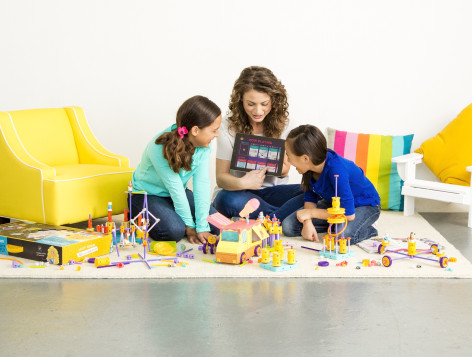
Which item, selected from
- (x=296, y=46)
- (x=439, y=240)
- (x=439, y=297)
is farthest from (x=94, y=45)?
(x=439, y=297)

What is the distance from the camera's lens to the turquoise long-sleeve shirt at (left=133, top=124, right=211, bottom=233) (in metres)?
3.59

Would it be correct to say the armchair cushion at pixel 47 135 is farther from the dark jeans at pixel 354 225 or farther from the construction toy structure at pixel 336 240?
the construction toy structure at pixel 336 240

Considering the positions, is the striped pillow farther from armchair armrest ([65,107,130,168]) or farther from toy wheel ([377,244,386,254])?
armchair armrest ([65,107,130,168])

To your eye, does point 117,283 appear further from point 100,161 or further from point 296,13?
point 296,13

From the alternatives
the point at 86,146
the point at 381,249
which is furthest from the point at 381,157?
the point at 86,146

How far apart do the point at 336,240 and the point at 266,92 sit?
3.09 ft

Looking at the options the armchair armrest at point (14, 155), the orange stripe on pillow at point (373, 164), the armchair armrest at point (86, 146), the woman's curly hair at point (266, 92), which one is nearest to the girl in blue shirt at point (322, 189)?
the woman's curly hair at point (266, 92)

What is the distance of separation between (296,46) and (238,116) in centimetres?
117

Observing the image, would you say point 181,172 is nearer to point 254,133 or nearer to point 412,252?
point 254,133

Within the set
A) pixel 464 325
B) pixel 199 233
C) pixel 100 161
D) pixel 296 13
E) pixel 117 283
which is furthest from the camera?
pixel 296 13

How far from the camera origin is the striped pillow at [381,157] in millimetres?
4633

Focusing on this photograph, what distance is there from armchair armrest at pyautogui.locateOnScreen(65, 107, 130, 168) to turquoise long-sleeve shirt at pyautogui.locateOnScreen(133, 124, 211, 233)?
549mm

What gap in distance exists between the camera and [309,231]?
12.0 ft

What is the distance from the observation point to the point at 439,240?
3.75 m
